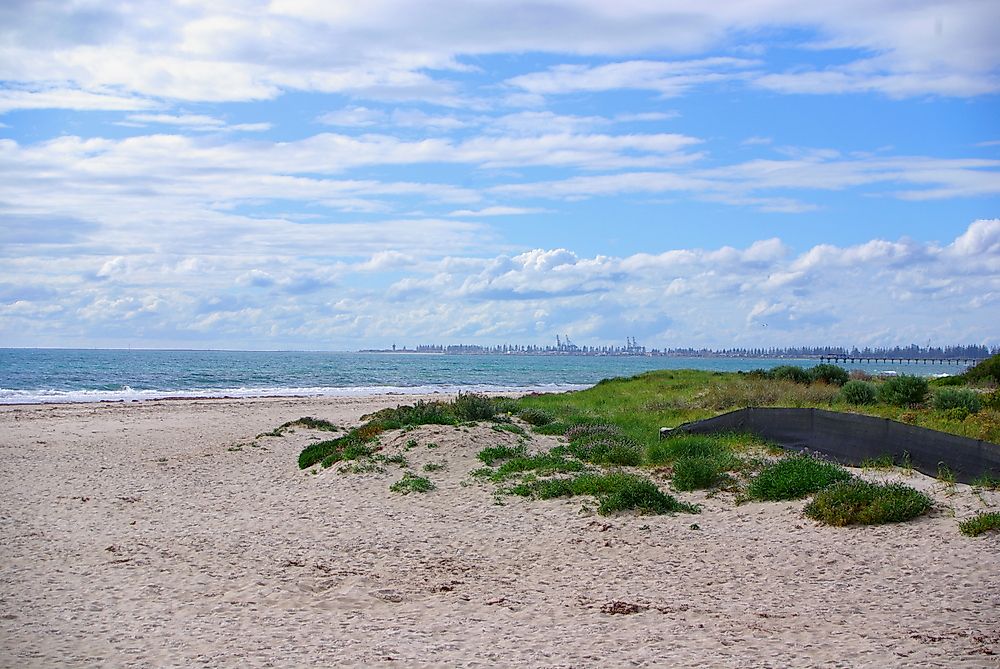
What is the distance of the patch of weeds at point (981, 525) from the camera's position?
9.60 meters

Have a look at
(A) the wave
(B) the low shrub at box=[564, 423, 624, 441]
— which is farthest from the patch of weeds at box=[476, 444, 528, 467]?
(A) the wave

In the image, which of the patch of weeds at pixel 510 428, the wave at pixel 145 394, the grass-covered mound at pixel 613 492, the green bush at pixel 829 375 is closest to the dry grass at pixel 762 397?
the green bush at pixel 829 375

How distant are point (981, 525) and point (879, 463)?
4.55 m

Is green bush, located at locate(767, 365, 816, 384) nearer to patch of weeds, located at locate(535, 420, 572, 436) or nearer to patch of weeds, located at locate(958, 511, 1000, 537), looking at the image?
patch of weeds, located at locate(535, 420, 572, 436)

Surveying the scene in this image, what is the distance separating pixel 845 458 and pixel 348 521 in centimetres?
818

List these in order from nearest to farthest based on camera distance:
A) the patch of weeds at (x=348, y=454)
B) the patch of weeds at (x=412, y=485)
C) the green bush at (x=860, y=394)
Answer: the patch of weeds at (x=412, y=485) → the patch of weeds at (x=348, y=454) → the green bush at (x=860, y=394)

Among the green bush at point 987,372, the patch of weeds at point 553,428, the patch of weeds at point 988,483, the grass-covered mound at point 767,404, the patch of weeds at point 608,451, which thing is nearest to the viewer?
the patch of weeds at point 988,483

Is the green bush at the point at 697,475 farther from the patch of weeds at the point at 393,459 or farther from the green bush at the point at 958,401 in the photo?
the green bush at the point at 958,401

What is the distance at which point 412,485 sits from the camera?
1423 centimetres

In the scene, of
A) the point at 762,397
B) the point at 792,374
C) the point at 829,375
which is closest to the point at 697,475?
the point at 762,397

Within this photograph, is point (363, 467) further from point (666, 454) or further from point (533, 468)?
point (666, 454)

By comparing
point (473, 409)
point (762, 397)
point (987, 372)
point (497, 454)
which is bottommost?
point (497, 454)

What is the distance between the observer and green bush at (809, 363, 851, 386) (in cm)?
3182

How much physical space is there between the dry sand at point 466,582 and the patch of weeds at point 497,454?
60cm
